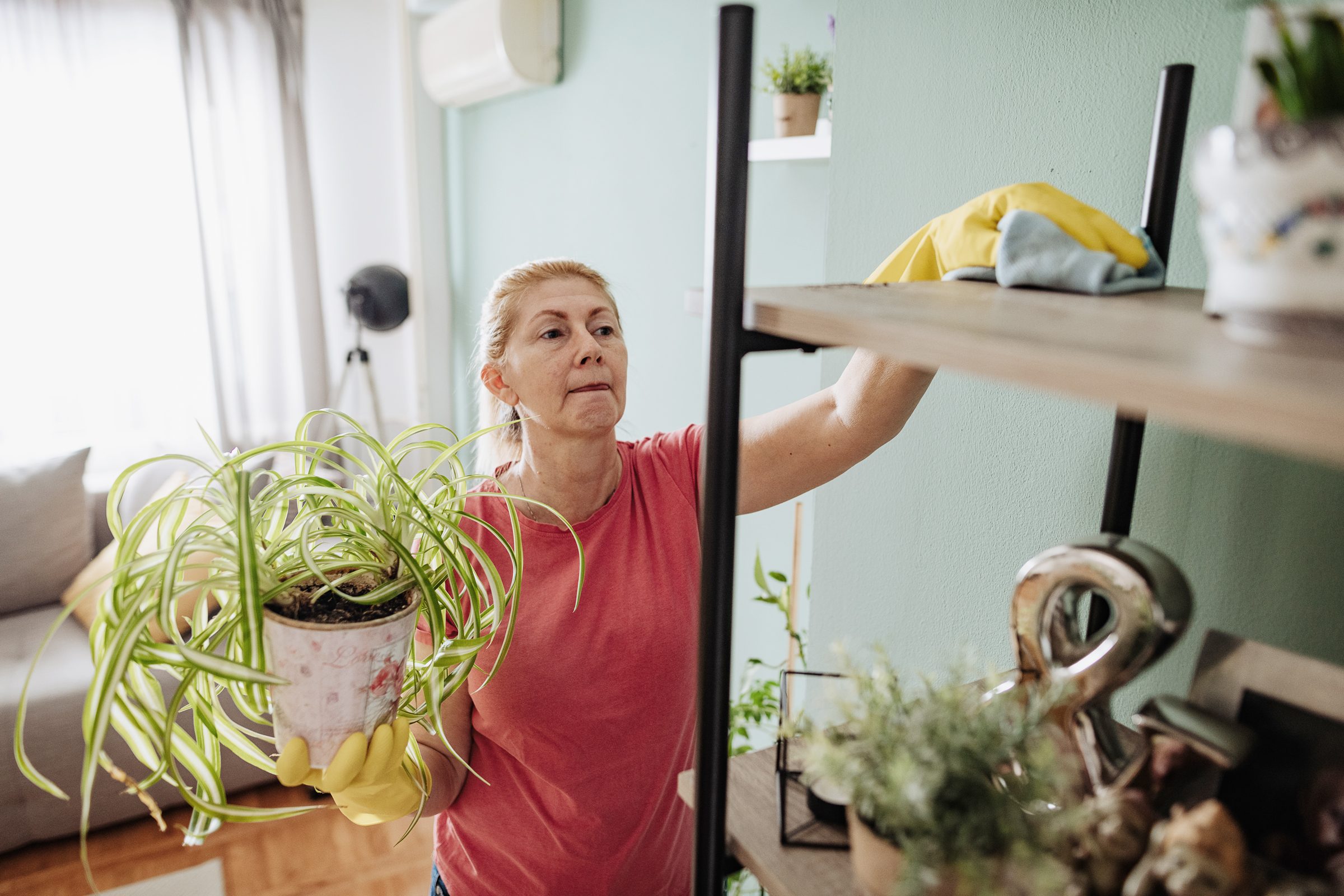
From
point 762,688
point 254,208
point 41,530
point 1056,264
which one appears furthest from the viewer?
point 254,208

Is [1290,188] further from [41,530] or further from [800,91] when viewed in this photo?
[41,530]

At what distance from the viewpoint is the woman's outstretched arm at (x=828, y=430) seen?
921 mm

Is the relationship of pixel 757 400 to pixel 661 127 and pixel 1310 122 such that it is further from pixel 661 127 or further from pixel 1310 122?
pixel 1310 122

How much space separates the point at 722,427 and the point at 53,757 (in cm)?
259

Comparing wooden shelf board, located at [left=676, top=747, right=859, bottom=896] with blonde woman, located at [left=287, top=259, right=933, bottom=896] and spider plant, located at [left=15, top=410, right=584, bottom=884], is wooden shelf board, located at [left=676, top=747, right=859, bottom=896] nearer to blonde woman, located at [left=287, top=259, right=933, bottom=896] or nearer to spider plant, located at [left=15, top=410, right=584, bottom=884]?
spider plant, located at [left=15, top=410, right=584, bottom=884]

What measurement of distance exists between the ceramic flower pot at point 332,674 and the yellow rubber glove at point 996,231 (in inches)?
20.0

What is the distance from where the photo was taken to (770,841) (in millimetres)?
591

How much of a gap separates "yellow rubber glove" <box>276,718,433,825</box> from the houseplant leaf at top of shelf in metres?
0.70

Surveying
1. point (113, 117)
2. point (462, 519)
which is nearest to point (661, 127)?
point (462, 519)

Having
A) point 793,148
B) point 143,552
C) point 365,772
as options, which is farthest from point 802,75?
point 143,552

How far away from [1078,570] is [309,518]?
58cm

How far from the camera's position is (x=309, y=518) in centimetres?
73

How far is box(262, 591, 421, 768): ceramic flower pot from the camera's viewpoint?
67 centimetres

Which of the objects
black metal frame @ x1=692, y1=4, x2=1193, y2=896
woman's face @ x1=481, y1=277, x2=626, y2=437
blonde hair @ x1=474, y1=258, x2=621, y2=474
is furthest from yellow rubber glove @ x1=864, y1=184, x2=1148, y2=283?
blonde hair @ x1=474, y1=258, x2=621, y2=474
